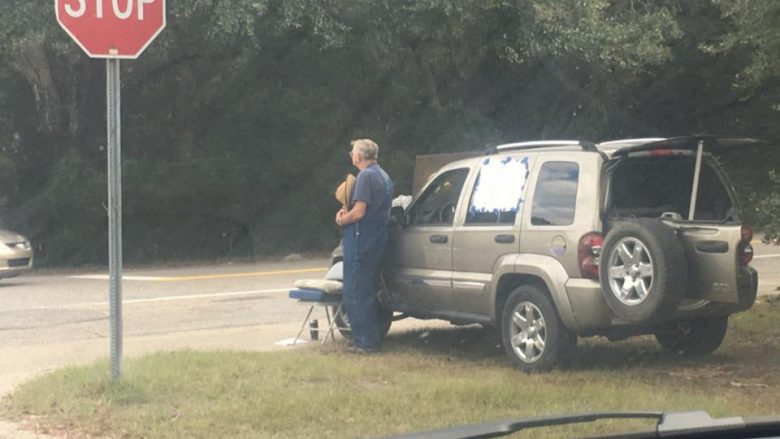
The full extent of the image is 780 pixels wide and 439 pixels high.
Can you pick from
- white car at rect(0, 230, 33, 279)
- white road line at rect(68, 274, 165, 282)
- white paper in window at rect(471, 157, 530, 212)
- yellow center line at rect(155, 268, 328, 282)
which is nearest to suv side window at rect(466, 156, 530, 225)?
white paper in window at rect(471, 157, 530, 212)

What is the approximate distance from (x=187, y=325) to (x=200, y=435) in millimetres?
5890

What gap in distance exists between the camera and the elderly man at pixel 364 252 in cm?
1029

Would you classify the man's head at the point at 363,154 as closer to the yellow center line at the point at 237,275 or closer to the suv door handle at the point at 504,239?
the suv door handle at the point at 504,239

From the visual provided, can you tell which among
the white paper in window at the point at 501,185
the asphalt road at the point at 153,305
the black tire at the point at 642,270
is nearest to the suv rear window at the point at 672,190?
the black tire at the point at 642,270

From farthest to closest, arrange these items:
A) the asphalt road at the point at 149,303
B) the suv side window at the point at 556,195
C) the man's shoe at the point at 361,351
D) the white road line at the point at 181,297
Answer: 1. the white road line at the point at 181,297
2. the asphalt road at the point at 149,303
3. the man's shoe at the point at 361,351
4. the suv side window at the point at 556,195

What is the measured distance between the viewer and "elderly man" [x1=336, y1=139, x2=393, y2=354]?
33.8 ft

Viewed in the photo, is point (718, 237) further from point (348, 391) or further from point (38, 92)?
point (38, 92)

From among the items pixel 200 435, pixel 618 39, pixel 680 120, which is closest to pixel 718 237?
pixel 200 435

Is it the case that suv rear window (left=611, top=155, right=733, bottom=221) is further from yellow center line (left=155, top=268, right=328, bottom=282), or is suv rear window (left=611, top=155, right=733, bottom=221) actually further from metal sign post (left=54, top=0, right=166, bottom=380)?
yellow center line (left=155, top=268, right=328, bottom=282)

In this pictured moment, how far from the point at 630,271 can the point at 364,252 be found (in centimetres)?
281

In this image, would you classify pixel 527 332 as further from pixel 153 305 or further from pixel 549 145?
pixel 153 305

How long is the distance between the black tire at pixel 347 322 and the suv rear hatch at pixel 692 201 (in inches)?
110

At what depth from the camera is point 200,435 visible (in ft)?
23.1

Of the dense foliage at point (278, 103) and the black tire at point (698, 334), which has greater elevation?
the dense foliage at point (278, 103)
